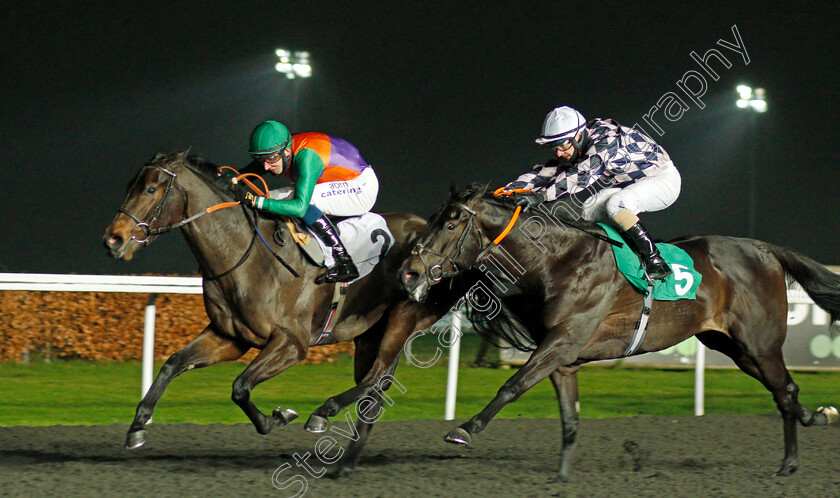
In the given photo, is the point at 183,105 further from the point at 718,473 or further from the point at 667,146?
the point at 718,473

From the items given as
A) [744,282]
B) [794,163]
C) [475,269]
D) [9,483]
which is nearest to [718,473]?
[744,282]

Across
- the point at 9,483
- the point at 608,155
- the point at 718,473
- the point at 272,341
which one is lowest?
the point at 9,483

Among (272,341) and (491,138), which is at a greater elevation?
(491,138)

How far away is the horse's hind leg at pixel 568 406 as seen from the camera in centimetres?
348

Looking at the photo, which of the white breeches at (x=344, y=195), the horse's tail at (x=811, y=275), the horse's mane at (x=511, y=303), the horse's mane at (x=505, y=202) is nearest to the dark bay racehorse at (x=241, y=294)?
the white breeches at (x=344, y=195)

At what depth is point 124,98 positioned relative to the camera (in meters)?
13.9

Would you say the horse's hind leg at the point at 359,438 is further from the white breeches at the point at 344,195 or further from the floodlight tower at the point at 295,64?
the floodlight tower at the point at 295,64

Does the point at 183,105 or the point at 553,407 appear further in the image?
the point at 183,105

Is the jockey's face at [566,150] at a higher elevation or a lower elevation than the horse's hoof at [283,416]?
higher

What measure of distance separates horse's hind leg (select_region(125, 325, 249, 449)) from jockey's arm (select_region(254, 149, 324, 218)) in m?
0.58

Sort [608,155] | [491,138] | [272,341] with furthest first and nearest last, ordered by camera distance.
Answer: [491,138] → [608,155] → [272,341]

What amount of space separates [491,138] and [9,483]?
12722 mm

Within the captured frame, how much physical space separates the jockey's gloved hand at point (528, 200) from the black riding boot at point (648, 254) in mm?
432

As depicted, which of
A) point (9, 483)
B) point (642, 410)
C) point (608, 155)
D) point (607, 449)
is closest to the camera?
point (9, 483)
